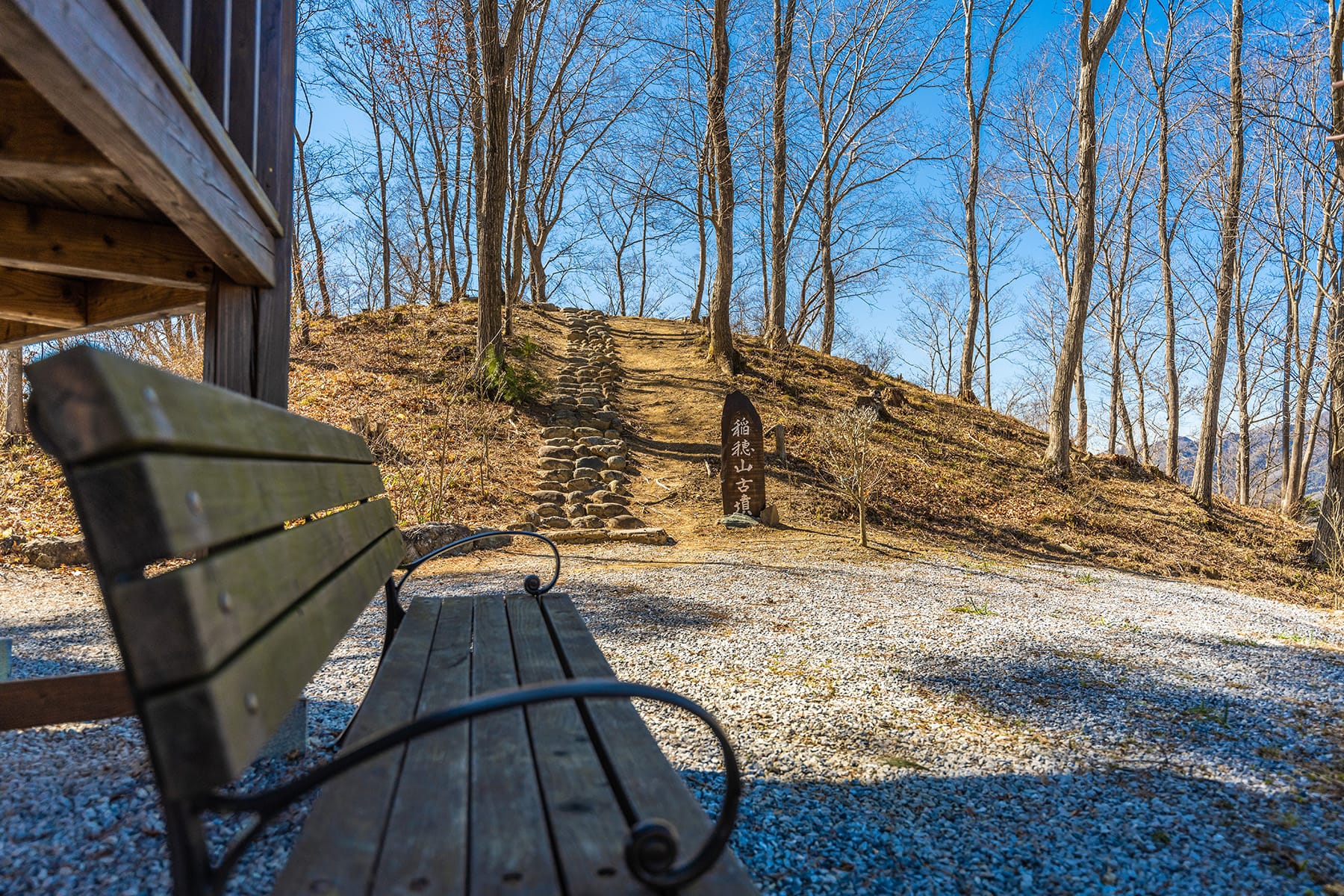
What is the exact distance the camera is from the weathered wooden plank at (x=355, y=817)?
3.26ft

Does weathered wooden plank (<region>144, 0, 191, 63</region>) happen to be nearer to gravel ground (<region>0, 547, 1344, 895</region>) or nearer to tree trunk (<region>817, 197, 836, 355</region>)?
gravel ground (<region>0, 547, 1344, 895</region>)

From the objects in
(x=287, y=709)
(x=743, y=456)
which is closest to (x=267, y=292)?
(x=287, y=709)

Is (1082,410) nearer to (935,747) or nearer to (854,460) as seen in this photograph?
(854,460)

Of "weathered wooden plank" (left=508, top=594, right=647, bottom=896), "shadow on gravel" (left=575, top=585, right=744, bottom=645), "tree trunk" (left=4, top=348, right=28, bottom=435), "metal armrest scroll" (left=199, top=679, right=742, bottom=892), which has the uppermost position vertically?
"tree trunk" (left=4, top=348, right=28, bottom=435)

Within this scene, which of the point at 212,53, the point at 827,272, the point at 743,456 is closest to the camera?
the point at 212,53

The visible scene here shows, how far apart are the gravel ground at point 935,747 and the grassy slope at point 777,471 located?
3.19 m

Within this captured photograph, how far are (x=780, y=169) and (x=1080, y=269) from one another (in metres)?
6.34

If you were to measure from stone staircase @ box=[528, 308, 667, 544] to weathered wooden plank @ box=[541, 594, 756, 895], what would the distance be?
6.38m

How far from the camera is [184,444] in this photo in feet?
3.31

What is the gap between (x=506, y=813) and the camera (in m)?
1.20

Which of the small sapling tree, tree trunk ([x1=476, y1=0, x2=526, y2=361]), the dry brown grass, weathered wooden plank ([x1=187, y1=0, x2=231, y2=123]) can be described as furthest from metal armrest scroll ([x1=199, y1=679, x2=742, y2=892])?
tree trunk ([x1=476, y1=0, x2=526, y2=361])

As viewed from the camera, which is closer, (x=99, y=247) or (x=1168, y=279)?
(x=99, y=247)

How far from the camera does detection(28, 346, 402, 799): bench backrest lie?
2.82ft

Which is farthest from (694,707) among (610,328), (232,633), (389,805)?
(610,328)
